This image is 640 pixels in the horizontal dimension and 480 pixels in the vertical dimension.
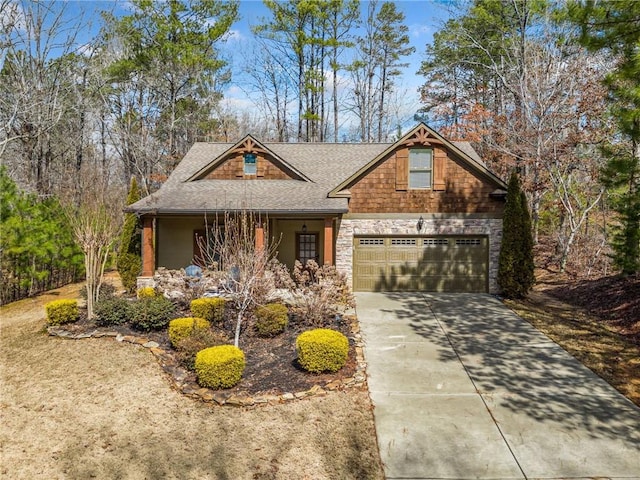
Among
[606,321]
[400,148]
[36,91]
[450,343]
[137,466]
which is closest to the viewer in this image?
[137,466]

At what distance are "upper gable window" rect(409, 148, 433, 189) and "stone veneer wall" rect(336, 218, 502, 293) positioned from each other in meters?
1.31

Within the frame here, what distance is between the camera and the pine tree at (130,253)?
14.5 meters

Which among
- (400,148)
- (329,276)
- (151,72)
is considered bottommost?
(329,276)

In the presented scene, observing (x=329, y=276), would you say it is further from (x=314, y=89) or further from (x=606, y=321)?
(x=314, y=89)

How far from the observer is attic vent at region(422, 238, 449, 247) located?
14.4 m

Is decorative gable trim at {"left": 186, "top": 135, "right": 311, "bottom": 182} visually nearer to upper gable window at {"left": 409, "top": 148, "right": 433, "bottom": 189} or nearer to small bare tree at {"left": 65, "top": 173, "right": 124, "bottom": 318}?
upper gable window at {"left": 409, "top": 148, "right": 433, "bottom": 189}

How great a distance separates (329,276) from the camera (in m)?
11.9

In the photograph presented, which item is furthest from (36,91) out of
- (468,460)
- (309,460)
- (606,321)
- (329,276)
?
(606,321)

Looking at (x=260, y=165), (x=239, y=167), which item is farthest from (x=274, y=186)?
(x=239, y=167)

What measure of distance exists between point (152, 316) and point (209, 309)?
1296 mm

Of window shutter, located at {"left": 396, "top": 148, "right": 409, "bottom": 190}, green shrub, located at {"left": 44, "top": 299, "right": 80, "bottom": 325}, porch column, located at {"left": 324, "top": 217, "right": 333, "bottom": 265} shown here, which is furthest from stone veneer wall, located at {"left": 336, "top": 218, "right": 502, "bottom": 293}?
green shrub, located at {"left": 44, "top": 299, "right": 80, "bottom": 325}

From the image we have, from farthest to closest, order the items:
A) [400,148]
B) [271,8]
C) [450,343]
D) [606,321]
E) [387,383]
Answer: [271,8]
[400,148]
[606,321]
[450,343]
[387,383]

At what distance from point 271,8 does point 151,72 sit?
9135 millimetres

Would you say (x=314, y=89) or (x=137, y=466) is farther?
(x=314, y=89)
